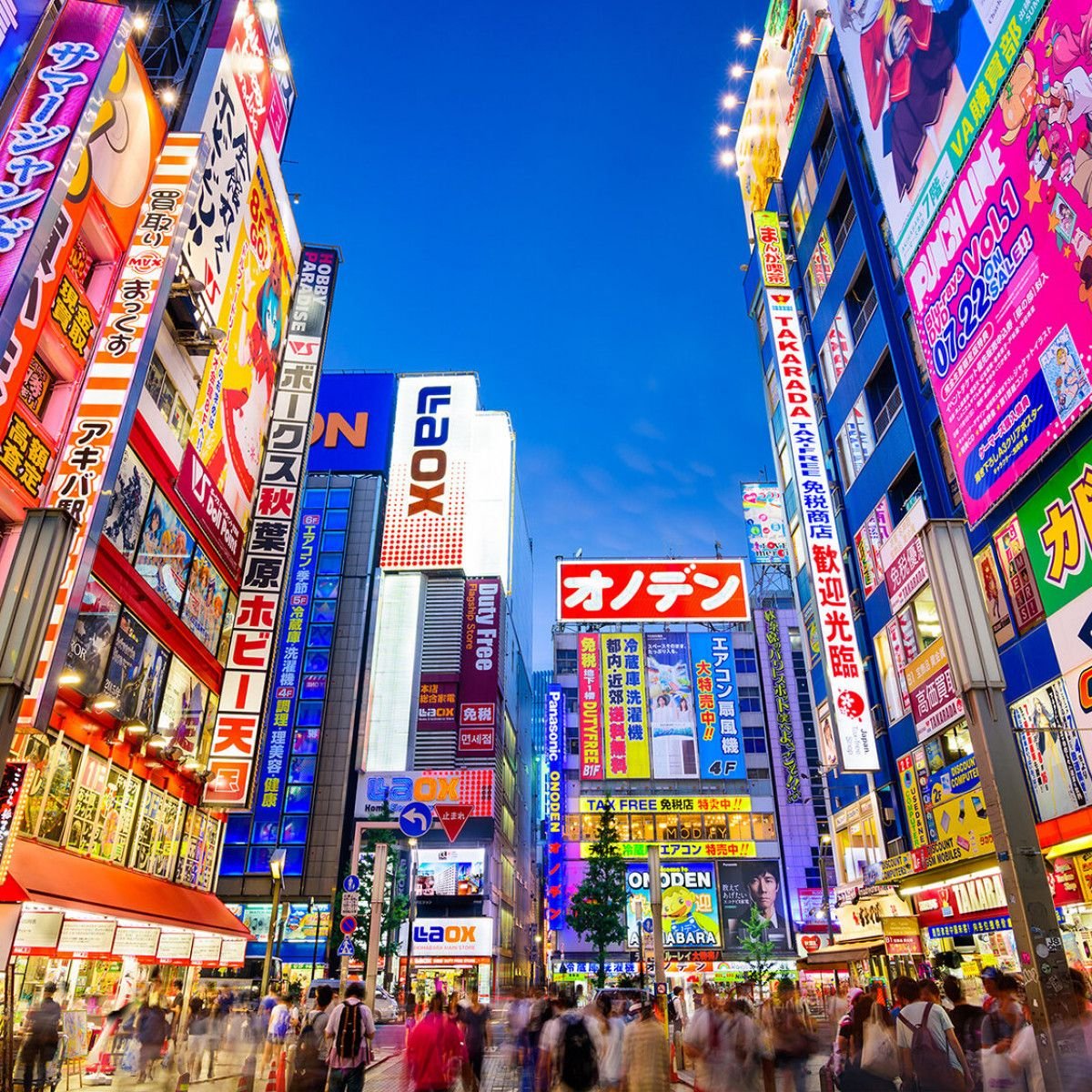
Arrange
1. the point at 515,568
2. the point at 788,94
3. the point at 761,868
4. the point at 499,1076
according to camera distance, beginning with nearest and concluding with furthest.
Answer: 1. the point at 499,1076
2. the point at 788,94
3. the point at 761,868
4. the point at 515,568

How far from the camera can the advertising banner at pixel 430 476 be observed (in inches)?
2771

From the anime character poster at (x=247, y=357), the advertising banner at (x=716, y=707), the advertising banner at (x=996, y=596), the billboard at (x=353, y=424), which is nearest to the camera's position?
the advertising banner at (x=996, y=596)

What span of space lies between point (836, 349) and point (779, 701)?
44447 mm

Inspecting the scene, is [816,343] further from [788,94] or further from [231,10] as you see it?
[231,10]

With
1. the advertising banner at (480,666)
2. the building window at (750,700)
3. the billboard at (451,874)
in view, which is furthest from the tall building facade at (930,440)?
the building window at (750,700)

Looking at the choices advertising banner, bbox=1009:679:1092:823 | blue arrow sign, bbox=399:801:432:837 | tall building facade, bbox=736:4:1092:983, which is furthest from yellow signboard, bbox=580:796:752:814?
advertising banner, bbox=1009:679:1092:823

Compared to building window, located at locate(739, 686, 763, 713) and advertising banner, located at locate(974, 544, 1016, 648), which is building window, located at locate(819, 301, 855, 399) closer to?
advertising banner, located at locate(974, 544, 1016, 648)

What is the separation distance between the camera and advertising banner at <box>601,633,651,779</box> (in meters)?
65.4

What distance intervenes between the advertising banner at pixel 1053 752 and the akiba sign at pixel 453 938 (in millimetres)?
48327

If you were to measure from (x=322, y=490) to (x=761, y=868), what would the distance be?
46.2m

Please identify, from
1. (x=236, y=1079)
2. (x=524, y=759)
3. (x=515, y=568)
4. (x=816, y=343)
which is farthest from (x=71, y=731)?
(x=524, y=759)

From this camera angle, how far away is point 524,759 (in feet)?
333

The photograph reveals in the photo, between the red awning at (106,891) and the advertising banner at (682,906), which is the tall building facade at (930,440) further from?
the advertising banner at (682,906)

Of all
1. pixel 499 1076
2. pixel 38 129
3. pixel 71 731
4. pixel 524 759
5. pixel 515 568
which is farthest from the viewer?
pixel 524 759
